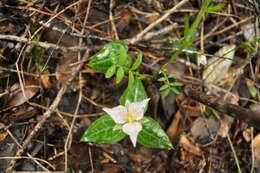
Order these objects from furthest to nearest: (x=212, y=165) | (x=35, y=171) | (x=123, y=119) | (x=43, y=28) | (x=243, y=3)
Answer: (x=243, y=3) → (x=212, y=165) → (x=43, y=28) → (x=35, y=171) → (x=123, y=119)

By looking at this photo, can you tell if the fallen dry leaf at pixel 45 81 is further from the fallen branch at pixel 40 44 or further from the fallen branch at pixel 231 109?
the fallen branch at pixel 231 109

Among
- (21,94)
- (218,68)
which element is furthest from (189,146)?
(21,94)

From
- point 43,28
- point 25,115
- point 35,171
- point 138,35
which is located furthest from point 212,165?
point 43,28

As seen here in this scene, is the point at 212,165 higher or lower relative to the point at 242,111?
lower

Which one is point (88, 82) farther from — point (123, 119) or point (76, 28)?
point (123, 119)

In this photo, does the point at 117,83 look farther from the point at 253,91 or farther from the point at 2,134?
the point at 253,91
